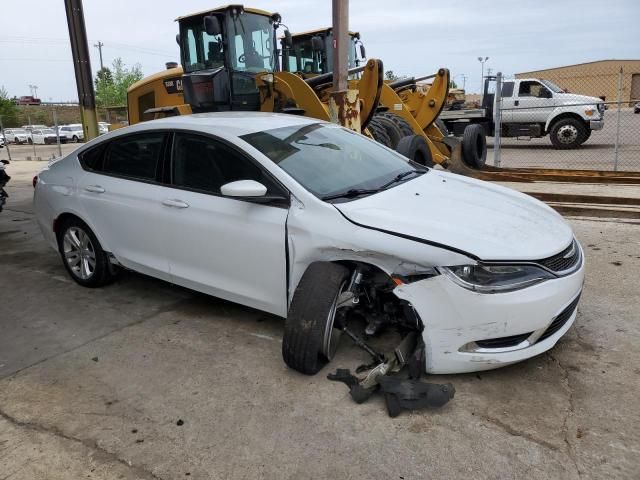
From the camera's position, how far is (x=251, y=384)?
10.2 feet

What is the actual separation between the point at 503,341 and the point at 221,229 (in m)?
1.91

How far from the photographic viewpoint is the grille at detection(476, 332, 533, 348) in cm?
282

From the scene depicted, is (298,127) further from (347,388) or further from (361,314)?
(347,388)

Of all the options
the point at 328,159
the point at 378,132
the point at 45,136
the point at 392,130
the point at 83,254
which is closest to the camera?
the point at 328,159

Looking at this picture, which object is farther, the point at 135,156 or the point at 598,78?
the point at 598,78

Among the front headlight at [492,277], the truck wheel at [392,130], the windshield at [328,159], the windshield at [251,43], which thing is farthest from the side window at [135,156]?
the truck wheel at [392,130]

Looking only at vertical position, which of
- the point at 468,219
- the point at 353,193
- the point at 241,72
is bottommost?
the point at 468,219

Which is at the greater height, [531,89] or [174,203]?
[531,89]

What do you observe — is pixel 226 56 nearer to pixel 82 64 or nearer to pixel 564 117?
pixel 82 64

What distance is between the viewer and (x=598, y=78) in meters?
49.2

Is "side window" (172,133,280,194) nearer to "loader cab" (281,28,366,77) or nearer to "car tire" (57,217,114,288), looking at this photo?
"car tire" (57,217,114,288)

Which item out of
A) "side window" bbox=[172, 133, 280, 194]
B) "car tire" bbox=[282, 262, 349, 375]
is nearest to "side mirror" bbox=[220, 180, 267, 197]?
"side window" bbox=[172, 133, 280, 194]

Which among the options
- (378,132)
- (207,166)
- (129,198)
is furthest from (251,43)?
(207,166)

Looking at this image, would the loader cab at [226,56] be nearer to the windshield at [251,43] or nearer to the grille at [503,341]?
the windshield at [251,43]
